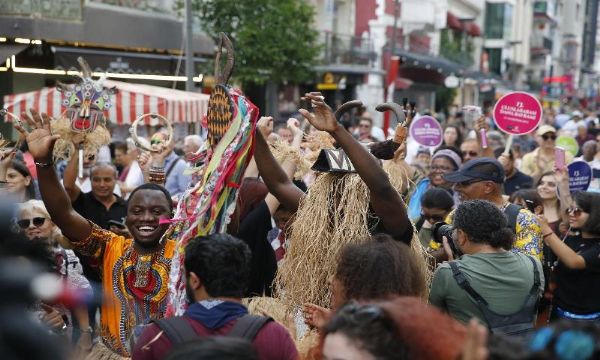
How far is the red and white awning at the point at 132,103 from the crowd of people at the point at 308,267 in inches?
267

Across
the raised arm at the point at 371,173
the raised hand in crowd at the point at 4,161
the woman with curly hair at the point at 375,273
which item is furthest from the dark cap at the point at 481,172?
the raised hand in crowd at the point at 4,161

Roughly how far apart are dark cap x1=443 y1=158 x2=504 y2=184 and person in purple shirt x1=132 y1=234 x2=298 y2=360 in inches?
107

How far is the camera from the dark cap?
18.6 ft

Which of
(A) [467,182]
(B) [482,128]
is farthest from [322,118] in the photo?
(B) [482,128]

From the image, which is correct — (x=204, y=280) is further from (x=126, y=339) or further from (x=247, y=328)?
(x=126, y=339)

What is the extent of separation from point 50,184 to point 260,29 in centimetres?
1884

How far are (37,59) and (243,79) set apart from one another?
19.1 feet

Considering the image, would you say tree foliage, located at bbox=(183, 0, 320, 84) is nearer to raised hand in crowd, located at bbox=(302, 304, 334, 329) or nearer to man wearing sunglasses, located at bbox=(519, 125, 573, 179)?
man wearing sunglasses, located at bbox=(519, 125, 573, 179)

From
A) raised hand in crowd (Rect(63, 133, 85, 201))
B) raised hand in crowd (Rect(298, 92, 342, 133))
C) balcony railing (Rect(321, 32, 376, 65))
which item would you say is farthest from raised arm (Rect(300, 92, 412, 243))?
balcony railing (Rect(321, 32, 376, 65))

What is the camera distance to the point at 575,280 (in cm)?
536

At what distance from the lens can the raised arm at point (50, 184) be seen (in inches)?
159

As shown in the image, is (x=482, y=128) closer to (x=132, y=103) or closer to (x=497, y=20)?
(x=132, y=103)

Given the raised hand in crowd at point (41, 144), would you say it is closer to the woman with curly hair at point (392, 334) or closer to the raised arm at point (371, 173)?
the raised arm at point (371, 173)

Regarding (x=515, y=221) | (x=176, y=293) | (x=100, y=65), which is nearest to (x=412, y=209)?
(x=515, y=221)
